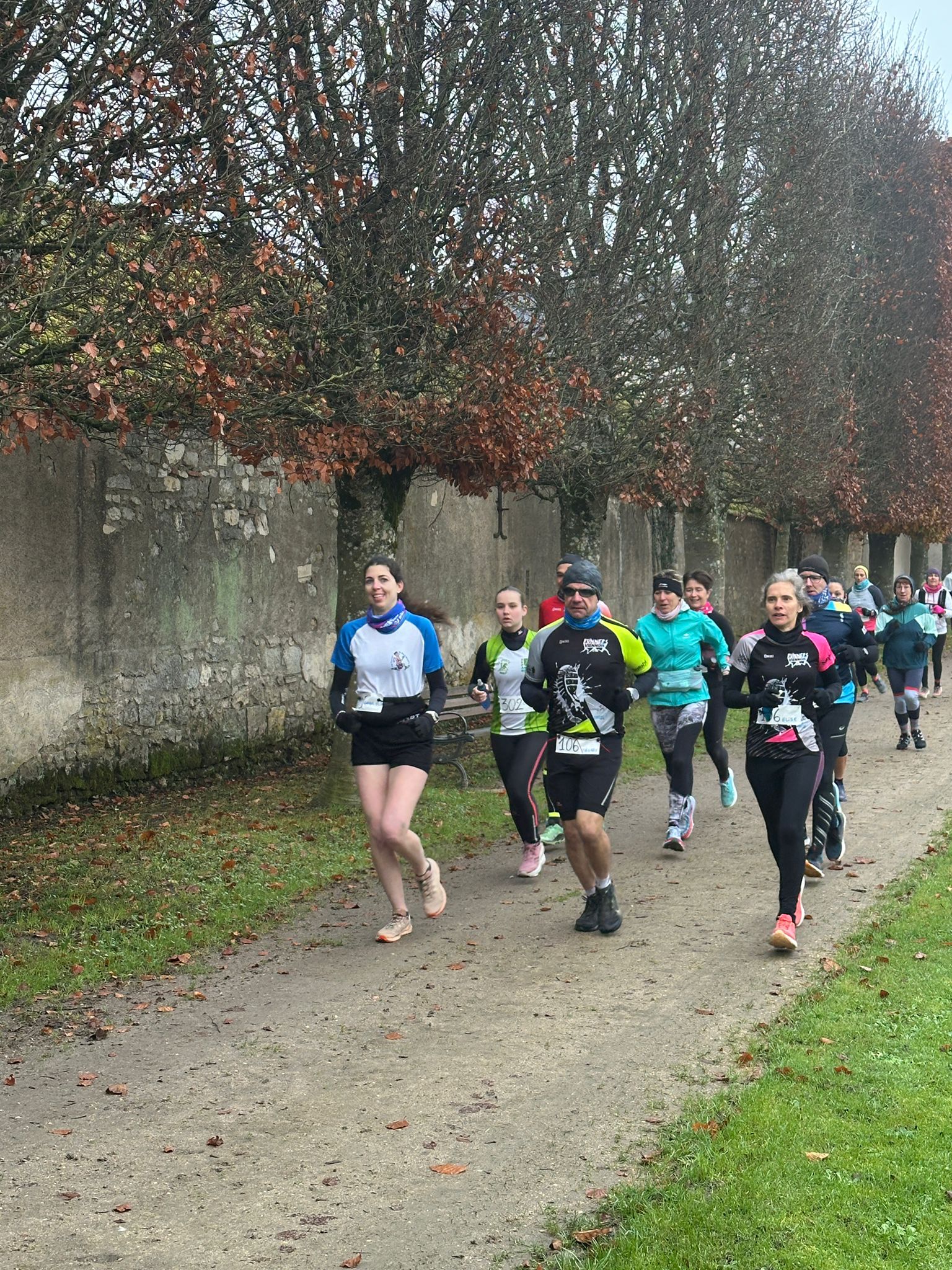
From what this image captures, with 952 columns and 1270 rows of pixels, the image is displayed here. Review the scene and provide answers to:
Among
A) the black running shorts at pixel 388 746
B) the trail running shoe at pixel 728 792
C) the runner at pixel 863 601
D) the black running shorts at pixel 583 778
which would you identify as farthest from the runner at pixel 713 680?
the runner at pixel 863 601

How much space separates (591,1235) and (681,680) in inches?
260

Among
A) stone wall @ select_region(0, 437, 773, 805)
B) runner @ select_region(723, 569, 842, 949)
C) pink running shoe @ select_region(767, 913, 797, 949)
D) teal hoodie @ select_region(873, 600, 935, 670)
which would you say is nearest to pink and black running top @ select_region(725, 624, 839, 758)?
runner @ select_region(723, 569, 842, 949)

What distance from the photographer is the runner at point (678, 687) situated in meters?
10.5

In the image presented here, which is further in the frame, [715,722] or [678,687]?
[715,722]

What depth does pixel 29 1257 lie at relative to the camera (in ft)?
13.6

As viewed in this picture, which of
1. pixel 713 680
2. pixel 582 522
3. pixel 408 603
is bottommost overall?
pixel 713 680

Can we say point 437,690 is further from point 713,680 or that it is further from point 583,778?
point 713,680

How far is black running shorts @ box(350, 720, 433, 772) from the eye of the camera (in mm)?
7992

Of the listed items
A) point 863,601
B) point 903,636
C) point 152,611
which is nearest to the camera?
point 152,611

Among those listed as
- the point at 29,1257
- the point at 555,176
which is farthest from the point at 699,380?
the point at 29,1257

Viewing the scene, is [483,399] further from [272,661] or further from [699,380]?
[699,380]

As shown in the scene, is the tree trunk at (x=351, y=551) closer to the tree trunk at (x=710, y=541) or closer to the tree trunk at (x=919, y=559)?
the tree trunk at (x=710, y=541)

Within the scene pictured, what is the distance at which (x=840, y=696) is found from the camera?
868cm

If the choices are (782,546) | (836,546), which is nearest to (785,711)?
(782,546)
